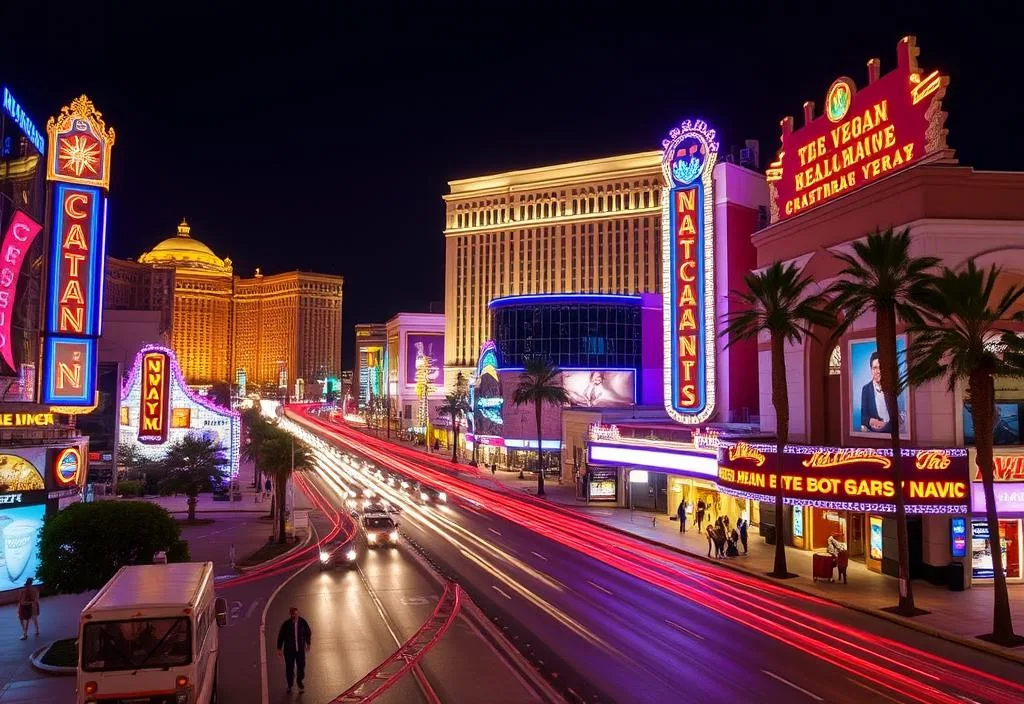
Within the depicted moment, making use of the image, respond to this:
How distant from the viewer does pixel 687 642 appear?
22.1 metres

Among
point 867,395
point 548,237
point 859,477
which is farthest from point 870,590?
point 548,237

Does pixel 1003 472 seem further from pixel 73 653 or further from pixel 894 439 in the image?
pixel 73 653

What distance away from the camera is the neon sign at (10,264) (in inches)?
1446

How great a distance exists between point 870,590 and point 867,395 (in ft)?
29.5

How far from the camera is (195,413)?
220 feet

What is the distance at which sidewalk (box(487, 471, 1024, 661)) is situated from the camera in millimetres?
24703

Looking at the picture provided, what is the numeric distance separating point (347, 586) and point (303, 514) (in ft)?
47.3

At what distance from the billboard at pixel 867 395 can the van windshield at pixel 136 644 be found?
28581 mm

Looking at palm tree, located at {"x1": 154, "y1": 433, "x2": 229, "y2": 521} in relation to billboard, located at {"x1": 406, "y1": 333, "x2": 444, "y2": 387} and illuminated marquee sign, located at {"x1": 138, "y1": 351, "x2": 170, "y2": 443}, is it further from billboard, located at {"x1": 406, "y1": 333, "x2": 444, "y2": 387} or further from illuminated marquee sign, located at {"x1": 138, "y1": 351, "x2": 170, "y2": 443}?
billboard, located at {"x1": 406, "y1": 333, "x2": 444, "y2": 387}

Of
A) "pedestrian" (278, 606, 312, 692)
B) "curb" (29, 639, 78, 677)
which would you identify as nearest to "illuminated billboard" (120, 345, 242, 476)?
"curb" (29, 639, 78, 677)

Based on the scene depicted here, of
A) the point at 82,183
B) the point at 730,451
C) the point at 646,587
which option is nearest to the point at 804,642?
the point at 646,587

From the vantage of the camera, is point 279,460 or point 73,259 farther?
point 73,259

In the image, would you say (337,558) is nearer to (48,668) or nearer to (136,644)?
(48,668)

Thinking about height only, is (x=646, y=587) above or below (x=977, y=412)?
below
